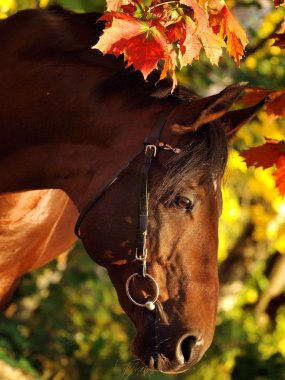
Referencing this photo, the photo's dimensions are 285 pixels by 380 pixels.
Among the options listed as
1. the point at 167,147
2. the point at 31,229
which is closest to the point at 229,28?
the point at 167,147

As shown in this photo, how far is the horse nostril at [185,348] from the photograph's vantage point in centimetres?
256

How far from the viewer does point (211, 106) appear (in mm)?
2527

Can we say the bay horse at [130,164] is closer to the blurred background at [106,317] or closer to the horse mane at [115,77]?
the horse mane at [115,77]

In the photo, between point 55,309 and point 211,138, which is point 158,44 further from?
point 55,309

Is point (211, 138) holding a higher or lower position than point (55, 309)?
higher

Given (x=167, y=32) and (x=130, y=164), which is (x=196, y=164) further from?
(x=167, y=32)

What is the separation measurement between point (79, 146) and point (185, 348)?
79 cm

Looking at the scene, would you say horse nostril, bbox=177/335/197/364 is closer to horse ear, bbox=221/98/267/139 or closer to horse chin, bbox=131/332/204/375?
horse chin, bbox=131/332/204/375

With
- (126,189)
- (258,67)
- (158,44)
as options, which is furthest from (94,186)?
(258,67)

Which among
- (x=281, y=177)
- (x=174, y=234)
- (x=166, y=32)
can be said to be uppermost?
(x=166, y=32)

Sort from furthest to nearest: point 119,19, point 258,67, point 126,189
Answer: point 258,67 < point 126,189 < point 119,19

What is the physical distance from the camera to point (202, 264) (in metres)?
2.59

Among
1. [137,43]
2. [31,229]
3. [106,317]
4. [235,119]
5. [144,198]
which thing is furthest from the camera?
[106,317]

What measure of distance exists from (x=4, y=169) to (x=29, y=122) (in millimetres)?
244
